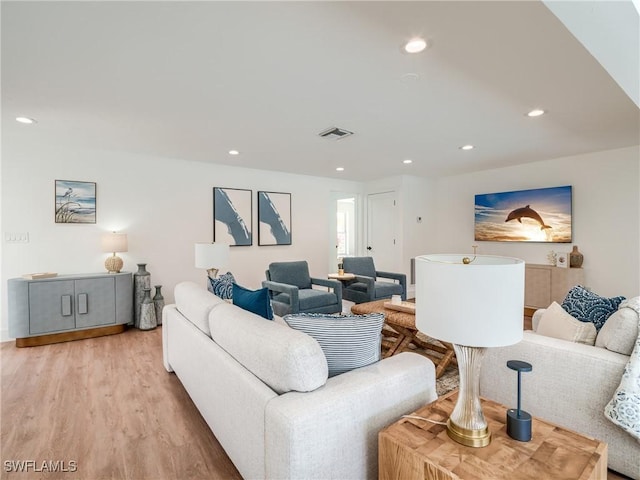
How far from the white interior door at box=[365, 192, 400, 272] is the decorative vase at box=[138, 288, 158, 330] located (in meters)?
4.11

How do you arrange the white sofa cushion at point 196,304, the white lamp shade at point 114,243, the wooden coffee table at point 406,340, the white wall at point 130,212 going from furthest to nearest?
the white lamp shade at point 114,243
the white wall at point 130,212
the wooden coffee table at point 406,340
the white sofa cushion at point 196,304

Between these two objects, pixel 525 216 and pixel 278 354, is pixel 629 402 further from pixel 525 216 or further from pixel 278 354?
→ pixel 525 216

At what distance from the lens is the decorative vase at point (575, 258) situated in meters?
4.46

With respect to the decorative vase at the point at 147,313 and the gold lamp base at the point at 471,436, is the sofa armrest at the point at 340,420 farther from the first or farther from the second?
the decorative vase at the point at 147,313

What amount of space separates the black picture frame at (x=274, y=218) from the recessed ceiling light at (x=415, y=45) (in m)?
3.83

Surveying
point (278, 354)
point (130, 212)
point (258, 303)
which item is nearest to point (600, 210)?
point (258, 303)

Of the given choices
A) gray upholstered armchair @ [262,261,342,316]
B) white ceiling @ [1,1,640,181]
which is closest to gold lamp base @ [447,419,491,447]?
white ceiling @ [1,1,640,181]

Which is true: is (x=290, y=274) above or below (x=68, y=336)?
above

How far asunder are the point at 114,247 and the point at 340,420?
3862mm

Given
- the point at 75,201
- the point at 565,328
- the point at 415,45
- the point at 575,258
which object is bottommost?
the point at 565,328

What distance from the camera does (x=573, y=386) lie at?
169cm

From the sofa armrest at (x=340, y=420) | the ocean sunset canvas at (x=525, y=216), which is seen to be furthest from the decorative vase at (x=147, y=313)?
the ocean sunset canvas at (x=525, y=216)

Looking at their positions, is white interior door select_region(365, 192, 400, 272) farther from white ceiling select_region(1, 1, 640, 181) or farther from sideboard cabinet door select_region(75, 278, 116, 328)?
sideboard cabinet door select_region(75, 278, 116, 328)

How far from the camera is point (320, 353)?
131 cm
